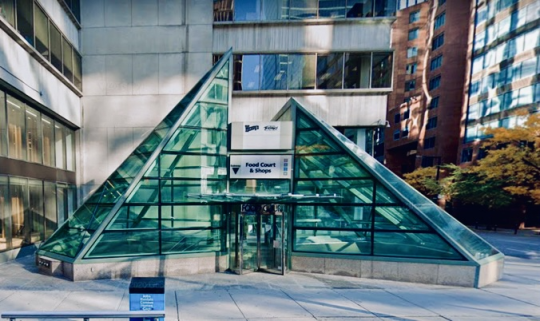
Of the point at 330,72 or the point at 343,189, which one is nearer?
the point at 343,189

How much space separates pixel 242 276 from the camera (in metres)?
7.73

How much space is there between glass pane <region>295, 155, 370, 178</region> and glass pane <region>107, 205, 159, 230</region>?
5.10 metres

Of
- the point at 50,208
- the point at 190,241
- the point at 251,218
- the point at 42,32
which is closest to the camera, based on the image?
the point at 190,241

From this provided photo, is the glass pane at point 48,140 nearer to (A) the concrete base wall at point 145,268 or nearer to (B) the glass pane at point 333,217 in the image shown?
(A) the concrete base wall at point 145,268

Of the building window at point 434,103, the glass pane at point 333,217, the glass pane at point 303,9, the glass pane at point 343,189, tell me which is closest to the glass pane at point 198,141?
the glass pane at point 343,189

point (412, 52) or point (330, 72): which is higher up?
point (412, 52)

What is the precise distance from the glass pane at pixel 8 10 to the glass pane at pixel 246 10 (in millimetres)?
9130

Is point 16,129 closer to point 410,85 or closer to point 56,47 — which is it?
point 56,47

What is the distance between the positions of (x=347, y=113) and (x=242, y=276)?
381 inches

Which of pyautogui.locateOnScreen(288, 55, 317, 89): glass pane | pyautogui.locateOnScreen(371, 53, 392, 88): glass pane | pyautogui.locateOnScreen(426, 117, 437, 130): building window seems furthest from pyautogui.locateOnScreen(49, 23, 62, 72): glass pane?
pyautogui.locateOnScreen(426, 117, 437, 130): building window

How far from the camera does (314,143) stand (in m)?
8.75

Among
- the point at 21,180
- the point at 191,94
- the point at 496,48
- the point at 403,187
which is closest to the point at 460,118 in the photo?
the point at 496,48

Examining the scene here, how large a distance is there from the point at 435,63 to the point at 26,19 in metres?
50.7

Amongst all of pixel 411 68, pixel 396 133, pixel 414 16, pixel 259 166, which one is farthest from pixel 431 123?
pixel 259 166
